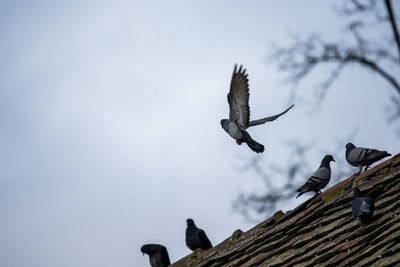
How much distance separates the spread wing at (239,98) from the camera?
22.4ft

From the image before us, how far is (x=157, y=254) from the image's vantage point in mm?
7105

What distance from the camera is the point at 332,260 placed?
143 inches

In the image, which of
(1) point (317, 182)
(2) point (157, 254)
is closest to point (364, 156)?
(1) point (317, 182)

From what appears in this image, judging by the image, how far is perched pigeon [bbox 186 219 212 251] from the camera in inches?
286

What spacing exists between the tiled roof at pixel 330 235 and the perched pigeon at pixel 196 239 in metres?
1.94

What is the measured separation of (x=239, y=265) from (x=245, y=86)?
8.65 feet

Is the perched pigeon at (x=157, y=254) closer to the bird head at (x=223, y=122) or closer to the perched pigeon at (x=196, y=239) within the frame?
the perched pigeon at (x=196, y=239)

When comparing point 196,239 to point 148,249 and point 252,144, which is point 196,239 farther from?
point 252,144

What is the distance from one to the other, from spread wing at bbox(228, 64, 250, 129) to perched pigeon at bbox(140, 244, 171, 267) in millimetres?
1534

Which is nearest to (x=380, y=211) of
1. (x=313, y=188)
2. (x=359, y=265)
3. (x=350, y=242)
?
(x=350, y=242)

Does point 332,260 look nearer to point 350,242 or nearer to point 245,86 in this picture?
point 350,242

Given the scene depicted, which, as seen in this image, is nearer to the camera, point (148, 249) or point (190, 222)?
point (148, 249)

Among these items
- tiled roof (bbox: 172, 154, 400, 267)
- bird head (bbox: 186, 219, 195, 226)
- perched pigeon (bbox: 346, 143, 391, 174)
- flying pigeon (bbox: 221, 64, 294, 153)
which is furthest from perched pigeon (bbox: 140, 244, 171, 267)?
perched pigeon (bbox: 346, 143, 391, 174)

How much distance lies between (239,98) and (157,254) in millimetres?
1812
